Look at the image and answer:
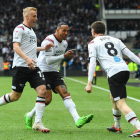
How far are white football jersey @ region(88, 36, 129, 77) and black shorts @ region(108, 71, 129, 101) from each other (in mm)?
92

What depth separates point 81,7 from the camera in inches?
1916

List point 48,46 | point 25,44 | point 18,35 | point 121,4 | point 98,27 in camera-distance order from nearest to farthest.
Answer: point 98,27, point 18,35, point 25,44, point 48,46, point 121,4

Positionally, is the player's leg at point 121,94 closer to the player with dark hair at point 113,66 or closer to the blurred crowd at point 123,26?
the player with dark hair at point 113,66

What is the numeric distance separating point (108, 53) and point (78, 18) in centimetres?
4031

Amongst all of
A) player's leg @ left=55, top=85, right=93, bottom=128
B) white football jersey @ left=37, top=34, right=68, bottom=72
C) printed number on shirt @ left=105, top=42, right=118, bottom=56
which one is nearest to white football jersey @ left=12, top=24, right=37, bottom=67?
white football jersey @ left=37, top=34, right=68, bottom=72

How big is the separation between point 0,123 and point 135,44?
3552 cm

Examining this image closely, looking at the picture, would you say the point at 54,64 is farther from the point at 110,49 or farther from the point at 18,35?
the point at 110,49

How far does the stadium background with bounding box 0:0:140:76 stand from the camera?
42062 mm

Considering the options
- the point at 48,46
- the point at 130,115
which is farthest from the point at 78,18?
the point at 130,115

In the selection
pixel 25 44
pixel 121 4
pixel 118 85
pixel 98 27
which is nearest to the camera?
pixel 118 85

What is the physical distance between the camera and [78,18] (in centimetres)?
4625

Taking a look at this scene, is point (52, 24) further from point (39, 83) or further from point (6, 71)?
point (39, 83)

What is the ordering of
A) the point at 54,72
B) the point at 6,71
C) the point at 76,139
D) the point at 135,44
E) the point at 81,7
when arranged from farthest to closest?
the point at 81,7, the point at 135,44, the point at 6,71, the point at 54,72, the point at 76,139

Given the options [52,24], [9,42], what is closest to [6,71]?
[9,42]
